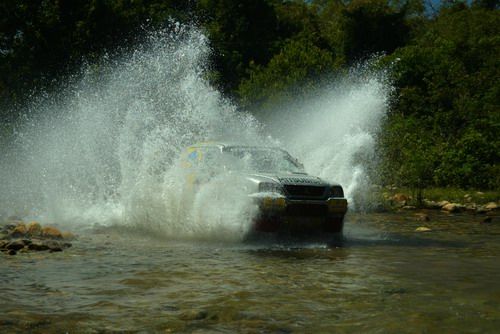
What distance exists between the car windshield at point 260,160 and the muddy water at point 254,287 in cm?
176

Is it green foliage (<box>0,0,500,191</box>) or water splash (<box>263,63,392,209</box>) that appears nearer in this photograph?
water splash (<box>263,63,392,209</box>)

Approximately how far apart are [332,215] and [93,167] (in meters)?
11.2

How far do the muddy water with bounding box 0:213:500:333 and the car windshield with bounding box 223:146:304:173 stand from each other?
176 centimetres

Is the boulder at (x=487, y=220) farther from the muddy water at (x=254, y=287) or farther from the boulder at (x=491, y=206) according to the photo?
the muddy water at (x=254, y=287)

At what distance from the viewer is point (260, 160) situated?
1226cm

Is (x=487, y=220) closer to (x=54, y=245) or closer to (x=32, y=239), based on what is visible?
(x=54, y=245)

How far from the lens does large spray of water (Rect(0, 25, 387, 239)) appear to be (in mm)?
12266

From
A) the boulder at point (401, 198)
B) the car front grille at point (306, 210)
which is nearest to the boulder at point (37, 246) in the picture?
the car front grille at point (306, 210)

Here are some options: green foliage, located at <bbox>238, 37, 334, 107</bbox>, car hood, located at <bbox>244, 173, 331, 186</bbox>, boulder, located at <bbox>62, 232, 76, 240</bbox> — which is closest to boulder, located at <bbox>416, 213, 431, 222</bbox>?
car hood, located at <bbox>244, 173, 331, 186</bbox>

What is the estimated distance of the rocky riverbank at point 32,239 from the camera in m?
9.83

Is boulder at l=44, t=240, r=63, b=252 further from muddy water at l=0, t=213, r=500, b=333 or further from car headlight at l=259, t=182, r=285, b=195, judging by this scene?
car headlight at l=259, t=182, r=285, b=195

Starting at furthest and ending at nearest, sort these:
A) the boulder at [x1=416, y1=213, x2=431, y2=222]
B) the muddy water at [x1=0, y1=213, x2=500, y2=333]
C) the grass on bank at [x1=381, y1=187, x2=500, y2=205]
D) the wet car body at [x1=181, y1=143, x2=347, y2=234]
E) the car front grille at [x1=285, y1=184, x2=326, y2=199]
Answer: the grass on bank at [x1=381, y1=187, x2=500, y2=205], the boulder at [x1=416, y1=213, x2=431, y2=222], the car front grille at [x1=285, y1=184, x2=326, y2=199], the wet car body at [x1=181, y1=143, x2=347, y2=234], the muddy water at [x1=0, y1=213, x2=500, y2=333]

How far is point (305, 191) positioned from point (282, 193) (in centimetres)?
47

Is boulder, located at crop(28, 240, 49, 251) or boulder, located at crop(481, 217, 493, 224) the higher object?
boulder, located at crop(481, 217, 493, 224)
